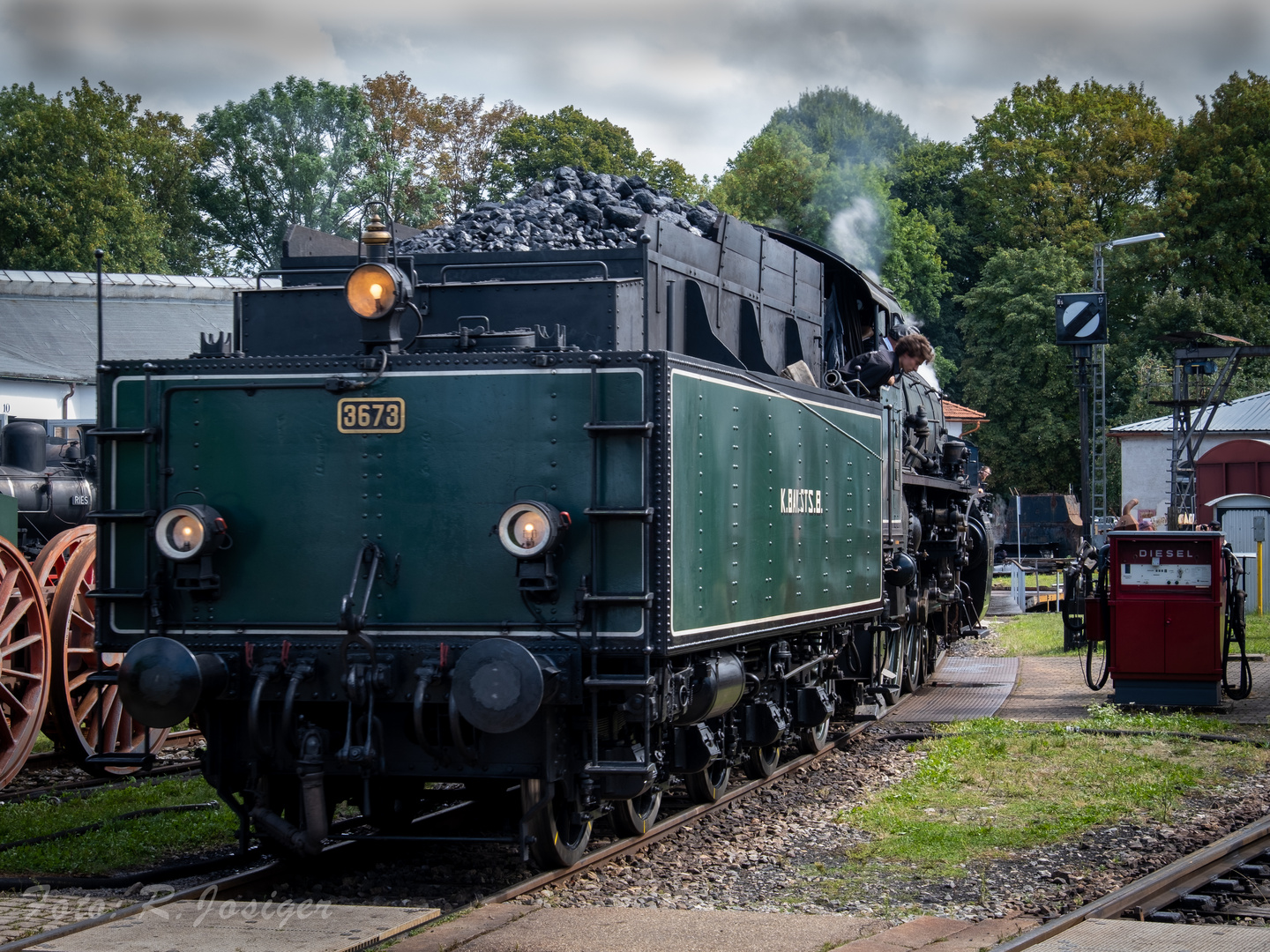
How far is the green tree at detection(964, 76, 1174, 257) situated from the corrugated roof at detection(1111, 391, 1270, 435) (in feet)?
45.1

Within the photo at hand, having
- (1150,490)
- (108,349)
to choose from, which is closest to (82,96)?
(108,349)

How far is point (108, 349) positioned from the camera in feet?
112

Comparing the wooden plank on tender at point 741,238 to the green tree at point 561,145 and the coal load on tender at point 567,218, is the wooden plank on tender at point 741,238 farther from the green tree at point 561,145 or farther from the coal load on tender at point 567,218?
the green tree at point 561,145

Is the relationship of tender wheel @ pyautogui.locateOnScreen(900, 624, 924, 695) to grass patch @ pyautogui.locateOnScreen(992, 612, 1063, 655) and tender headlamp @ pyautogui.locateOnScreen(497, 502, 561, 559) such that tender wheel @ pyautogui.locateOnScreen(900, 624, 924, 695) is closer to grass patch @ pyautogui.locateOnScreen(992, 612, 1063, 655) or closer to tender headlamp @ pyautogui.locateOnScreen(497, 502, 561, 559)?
grass patch @ pyautogui.locateOnScreen(992, 612, 1063, 655)

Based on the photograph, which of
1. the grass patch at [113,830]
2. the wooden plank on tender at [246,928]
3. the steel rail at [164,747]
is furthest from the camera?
the steel rail at [164,747]

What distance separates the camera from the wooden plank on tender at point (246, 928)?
5.56m

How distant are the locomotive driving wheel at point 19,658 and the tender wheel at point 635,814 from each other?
4.28 meters

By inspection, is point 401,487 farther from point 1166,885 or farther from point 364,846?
point 1166,885

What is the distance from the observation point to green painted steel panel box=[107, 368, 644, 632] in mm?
6438

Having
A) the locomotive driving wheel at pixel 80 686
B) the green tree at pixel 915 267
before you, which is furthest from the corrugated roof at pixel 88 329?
the locomotive driving wheel at pixel 80 686

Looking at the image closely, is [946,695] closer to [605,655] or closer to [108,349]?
[605,655]

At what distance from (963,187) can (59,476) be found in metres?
47.9

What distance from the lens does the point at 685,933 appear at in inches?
233

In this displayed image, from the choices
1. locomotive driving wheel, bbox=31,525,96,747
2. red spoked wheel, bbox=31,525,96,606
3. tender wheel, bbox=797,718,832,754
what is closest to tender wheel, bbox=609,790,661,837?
tender wheel, bbox=797,718,832,754
